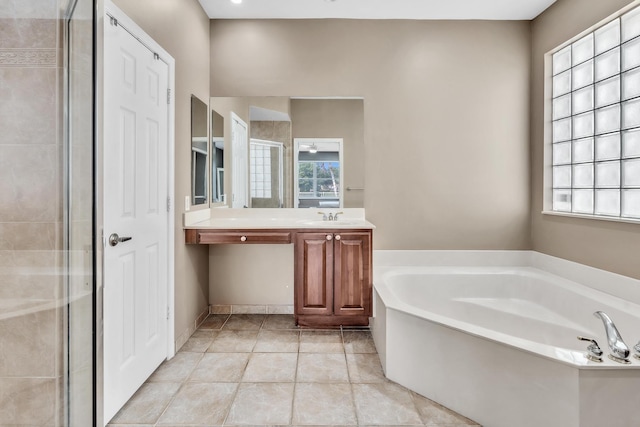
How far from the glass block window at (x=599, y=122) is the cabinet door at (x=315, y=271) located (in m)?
1.92

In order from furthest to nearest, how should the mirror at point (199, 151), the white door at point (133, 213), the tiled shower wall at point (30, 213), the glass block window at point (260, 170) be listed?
the glass block window at point (260, 170) → the mirror at point (199, 151) → the white door at point (133, 213) → the tiled shower wall at point (30, 213)

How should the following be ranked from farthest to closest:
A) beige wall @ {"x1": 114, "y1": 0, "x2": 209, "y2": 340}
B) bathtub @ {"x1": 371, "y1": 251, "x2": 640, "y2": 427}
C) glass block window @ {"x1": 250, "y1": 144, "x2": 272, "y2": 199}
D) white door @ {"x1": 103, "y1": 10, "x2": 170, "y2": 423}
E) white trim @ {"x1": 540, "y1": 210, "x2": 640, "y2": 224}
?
1. glass block window @ {"x1": 250, "y1": 144, "x2": 272, "y2": 199}
2. beige wall @ {"x1": 114, "y1": 0, "x2": 209, "y2": 340}
3. white trim @ {"x1": 540, "y1": 210, "x2": 640, "y2": 224}
4. white door @ {"x1": 103, "y1": 10, "x2": 170, "y2": 423}
5. bathtub @ {"x1": 371, "y1": 251, "x2": 640, "y2": 427}

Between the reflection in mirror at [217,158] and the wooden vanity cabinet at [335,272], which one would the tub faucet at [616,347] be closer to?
the wooden vanity cabinet at [335,272]

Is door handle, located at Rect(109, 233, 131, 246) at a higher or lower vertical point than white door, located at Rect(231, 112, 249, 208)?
lower

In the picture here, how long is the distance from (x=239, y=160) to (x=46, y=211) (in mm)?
2209

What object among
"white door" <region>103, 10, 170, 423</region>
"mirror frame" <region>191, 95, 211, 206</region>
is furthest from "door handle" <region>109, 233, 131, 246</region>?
"mirror frame" <region>191, 95, 211, 206</region>

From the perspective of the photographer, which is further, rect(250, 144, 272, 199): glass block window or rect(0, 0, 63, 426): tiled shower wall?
rect(250, 144, 272, 199): glass block window

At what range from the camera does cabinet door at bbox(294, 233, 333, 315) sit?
277 cm

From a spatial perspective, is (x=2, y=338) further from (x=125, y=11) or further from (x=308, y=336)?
(x=308, y=336)

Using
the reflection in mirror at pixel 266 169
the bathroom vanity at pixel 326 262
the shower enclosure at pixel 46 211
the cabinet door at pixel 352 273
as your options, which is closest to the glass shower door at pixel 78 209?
the shower enclosure at pixel 46 211

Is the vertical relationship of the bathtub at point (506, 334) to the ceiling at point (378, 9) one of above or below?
below

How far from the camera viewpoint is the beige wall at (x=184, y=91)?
226cm

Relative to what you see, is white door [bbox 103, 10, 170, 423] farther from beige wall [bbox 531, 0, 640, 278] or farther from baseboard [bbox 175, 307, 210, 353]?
beige wall [bbox 531, 0, 640, 278]

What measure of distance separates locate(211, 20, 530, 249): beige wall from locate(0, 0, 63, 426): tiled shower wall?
229 centimetres
